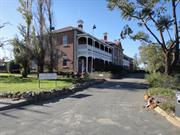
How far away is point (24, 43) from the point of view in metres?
35.8

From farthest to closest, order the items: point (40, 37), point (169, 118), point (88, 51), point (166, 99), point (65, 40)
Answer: point (88, 51) → point (65, 40) → point (40, 37) → point (166, 99) → point (169, 118)

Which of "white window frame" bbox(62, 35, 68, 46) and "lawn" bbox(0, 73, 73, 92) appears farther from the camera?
"white window frame" bbox(62, 35, 68, 46)

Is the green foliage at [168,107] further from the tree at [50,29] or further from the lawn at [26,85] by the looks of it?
the tree at [50,29]

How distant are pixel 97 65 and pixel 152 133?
45208mm

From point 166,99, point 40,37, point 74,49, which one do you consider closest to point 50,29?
point 40,37

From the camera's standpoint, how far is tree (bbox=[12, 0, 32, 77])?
3534cm

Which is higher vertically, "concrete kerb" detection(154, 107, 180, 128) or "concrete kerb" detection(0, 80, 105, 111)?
"concrete kerb" detection(0, 80, 105, 111)

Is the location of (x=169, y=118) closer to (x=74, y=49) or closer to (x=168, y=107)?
(x=168, y=107)

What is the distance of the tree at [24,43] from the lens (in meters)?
35.3

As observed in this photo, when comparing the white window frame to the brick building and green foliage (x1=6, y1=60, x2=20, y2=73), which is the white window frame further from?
green foliage (x1=6, y1=60, x2=20, y2=73)

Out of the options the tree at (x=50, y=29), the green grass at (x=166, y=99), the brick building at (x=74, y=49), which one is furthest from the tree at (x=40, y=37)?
the green grass at (x=166, y=99)

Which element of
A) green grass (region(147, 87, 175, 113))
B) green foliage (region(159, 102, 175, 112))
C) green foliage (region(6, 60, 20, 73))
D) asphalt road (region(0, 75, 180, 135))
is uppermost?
green foliage (region(6, 60, 20, 73))

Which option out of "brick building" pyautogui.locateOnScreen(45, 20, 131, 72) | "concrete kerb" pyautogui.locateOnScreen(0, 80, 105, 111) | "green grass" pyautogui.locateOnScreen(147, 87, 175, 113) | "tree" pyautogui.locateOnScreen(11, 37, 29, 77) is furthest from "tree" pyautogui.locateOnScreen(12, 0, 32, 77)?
"green grass" pyautogui.locateOnScreen(147, 87, 175, 113)

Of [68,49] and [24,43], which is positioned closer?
[24,43]
